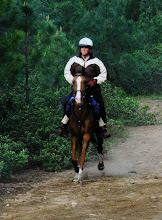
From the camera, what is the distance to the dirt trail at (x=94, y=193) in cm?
571

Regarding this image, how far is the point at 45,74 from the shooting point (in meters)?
12.4

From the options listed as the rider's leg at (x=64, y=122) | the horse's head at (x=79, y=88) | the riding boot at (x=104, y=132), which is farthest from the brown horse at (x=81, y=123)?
the riding boot at (x=104, y=132)

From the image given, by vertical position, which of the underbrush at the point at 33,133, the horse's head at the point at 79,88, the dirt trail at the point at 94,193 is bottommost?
the dirt trail at the point at 94,193

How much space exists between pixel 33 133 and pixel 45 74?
8.92 ft

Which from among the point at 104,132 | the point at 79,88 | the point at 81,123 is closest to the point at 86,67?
the point at 79,88

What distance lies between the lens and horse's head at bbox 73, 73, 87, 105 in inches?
290

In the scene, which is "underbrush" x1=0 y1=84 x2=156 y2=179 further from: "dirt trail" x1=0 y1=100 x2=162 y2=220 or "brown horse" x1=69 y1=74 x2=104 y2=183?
"brown horse" x1=69 y1=74 x2=104 y2=183

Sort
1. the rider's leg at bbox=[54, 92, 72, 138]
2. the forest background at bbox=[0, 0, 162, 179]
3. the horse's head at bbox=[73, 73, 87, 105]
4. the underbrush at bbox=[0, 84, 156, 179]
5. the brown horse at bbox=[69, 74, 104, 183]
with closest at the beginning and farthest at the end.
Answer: the horse's head at bbox=[73, 73, 87, 105] < the brown horse at bbox=[69, 74, 104, 183] < the rider's leg at bbox=[54, 92, 72, 138] < the underbrush at bbox=[0, 84, 156, 179] < the forest background at bbox=[0, 0, 162, 179]

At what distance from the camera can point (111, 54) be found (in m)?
19.9

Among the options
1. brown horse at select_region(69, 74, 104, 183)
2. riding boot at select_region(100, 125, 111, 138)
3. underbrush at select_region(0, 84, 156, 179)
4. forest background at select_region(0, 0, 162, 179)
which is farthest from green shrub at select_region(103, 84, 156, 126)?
brown horse at select_region(69, 74, 104, 183)

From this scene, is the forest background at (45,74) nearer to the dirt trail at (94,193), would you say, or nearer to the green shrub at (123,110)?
the green shrub at (123,110)

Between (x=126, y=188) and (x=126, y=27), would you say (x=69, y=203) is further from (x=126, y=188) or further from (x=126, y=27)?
(x=126, y=27)

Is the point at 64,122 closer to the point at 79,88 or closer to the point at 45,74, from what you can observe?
the point at 79,88

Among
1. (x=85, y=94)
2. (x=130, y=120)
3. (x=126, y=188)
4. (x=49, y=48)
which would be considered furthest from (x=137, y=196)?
(x=130, y=120)
